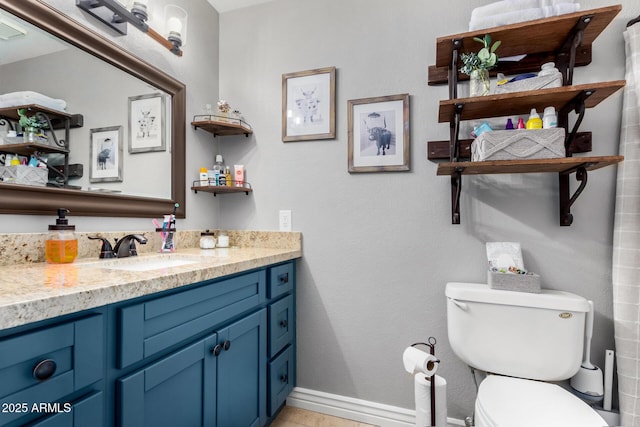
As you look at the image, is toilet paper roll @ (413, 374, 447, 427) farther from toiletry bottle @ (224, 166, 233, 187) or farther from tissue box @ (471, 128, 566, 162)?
toiletry bottle @ (224, 166, 233, 187)

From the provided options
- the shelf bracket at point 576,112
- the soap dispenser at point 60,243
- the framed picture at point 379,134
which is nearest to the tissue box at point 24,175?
the soap dispenser at point 60,243

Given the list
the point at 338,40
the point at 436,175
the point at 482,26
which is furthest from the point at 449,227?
the point at 338,40

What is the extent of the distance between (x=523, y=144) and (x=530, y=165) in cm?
9

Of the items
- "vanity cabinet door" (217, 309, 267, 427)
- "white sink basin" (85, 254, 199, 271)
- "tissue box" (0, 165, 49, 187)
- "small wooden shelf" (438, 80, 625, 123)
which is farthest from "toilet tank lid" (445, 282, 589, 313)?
"tissue box" (0, 165, 49, 187)

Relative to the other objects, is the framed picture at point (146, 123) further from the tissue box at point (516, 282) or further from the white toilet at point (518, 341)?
the tissue box at point (516, 282)

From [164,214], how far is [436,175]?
1.44m

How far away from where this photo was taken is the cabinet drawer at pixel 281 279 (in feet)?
5.05

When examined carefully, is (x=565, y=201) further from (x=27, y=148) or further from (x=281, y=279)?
(x=27, y=148)

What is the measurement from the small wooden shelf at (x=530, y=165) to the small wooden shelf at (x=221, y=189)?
1.11m

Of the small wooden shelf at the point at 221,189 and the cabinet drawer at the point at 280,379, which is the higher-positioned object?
the small wooden shelf at the point at 221,189

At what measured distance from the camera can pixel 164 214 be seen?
168 centimetres

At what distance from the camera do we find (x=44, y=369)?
0.63 m

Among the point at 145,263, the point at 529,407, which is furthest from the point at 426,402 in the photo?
the point at 145,263

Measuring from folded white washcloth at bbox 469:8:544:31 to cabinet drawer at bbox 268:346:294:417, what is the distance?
1795mm
